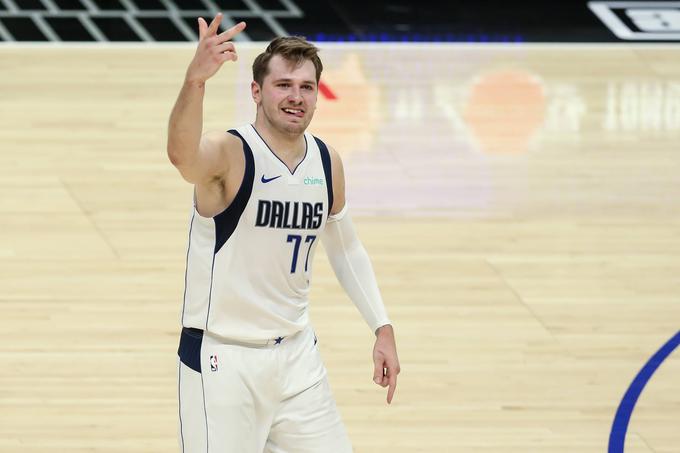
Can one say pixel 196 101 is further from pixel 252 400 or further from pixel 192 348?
pixel 252 400

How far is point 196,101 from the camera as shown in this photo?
3719mm

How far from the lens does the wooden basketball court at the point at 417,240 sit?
6395 mm

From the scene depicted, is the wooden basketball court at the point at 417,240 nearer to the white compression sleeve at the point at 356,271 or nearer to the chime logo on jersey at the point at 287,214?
the white compression sleeve at the point at 356,271

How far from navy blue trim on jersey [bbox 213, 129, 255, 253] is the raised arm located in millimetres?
230

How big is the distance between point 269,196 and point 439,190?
5.44 meters

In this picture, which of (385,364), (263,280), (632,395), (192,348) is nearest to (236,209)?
(263,280)

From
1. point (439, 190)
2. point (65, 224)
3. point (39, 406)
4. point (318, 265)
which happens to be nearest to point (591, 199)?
point (439, 190)

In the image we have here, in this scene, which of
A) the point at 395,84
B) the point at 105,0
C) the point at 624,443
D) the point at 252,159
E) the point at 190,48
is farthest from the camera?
the point at 105,0

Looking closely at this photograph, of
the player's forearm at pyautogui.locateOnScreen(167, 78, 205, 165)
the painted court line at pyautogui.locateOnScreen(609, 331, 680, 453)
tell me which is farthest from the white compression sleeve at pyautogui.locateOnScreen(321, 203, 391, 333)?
the painted court line at pyautogui.locateOnScreen(609, 331, 680, 453)

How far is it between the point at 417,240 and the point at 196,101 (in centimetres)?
499

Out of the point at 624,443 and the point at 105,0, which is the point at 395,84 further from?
the point at 624,443

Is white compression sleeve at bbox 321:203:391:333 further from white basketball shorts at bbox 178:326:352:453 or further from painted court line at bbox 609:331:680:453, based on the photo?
painted court line at bbox 609:331:680:453

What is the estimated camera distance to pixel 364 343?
716 cm

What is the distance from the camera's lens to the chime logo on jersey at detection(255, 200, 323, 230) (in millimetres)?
4164
